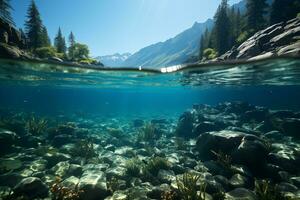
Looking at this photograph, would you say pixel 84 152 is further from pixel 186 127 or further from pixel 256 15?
pixel 256 15

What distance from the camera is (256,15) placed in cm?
2533

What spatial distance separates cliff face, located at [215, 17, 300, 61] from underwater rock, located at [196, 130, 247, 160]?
5774 millimetres

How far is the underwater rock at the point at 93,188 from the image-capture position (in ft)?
28.3

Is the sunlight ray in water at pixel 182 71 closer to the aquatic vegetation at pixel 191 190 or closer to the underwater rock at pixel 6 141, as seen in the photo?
the underwater rock at pixel 6 141

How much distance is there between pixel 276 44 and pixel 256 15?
14402 millimetres

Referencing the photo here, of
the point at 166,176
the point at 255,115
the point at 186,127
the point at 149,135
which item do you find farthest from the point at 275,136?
the point at 166,176

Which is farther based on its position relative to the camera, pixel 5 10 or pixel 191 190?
pixel 5 10

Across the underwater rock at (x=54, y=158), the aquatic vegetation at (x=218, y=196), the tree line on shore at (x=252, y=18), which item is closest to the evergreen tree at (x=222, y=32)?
the tree line on shore at (x=252, y=18)

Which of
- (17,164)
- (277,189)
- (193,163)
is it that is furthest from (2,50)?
(277,189)

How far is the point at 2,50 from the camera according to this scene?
14.2 metres

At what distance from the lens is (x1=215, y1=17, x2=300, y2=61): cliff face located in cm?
1259

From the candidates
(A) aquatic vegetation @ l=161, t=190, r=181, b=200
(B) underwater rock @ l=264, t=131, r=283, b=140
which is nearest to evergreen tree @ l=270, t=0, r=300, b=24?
(B) underwater rock @ l=264, t=131, r=283, b=140

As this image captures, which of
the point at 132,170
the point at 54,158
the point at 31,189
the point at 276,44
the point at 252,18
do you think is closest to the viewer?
the point at 31,189

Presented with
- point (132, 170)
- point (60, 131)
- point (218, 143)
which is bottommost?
point (132, 170)
